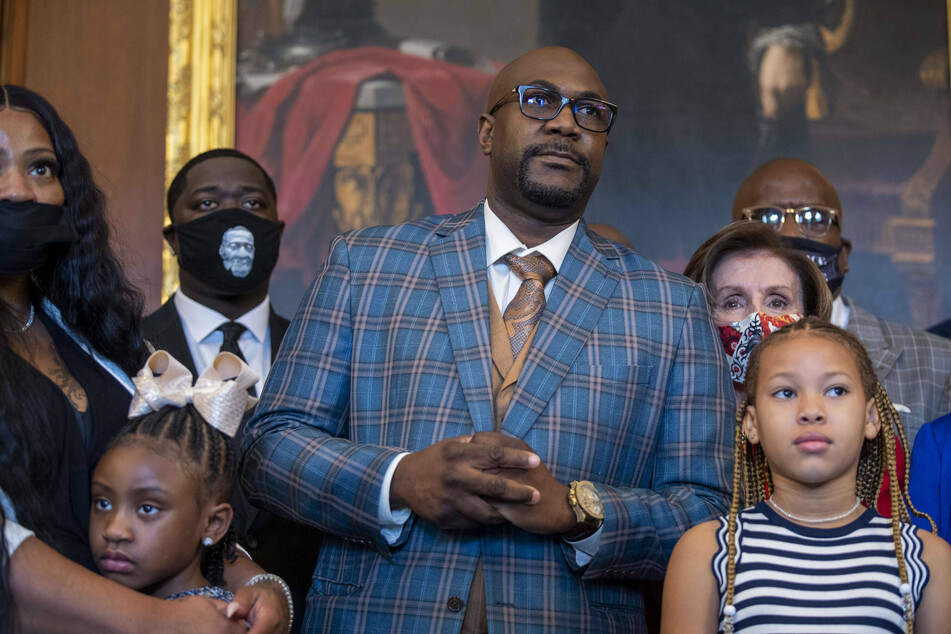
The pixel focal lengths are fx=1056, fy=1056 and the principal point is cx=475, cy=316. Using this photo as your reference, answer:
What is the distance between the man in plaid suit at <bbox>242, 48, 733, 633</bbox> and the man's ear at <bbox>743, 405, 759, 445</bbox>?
0.21 meters

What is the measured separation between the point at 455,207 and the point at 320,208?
2.18 feet

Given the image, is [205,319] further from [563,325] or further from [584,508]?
[584,508]

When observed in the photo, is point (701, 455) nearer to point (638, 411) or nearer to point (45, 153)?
point (638, 411)

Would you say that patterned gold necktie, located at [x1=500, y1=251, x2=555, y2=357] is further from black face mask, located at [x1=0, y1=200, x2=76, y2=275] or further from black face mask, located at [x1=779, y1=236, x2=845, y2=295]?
black face mask, located at [x1=779, y1=236, x2=845, y2=295]

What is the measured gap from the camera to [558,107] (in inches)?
98.3

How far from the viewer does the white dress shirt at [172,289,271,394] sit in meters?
3.37

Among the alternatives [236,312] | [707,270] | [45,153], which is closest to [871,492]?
[707,270]

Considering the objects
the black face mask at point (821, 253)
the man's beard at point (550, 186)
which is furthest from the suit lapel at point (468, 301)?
the black face mask at point (821, 253)

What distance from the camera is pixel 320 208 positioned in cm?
519

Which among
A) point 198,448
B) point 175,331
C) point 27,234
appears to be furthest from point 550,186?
point 175,331

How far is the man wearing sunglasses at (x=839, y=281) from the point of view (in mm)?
3467

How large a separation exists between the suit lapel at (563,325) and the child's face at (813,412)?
43 cm

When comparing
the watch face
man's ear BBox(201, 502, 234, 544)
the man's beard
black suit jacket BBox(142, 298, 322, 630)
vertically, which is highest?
the man's beard

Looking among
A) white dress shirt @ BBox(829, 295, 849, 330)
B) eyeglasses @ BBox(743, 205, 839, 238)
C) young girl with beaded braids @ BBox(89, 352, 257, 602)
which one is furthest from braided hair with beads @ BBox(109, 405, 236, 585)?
white dress shirt @ BBox(829, 295, 849, 330)
